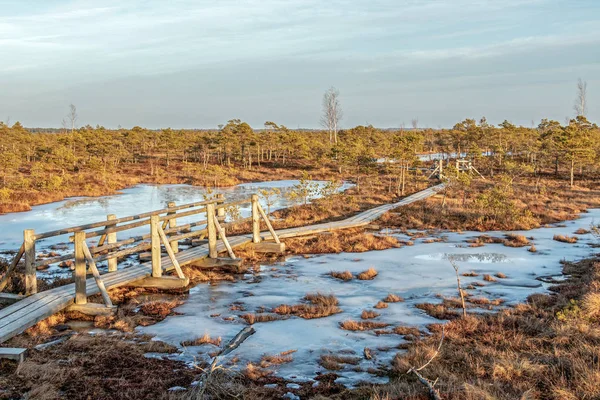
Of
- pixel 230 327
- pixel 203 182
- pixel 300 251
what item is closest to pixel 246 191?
pixel 203 182

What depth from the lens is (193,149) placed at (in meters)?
66.4

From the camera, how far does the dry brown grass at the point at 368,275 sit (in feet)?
38.2

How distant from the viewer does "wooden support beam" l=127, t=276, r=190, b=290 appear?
1029 cm

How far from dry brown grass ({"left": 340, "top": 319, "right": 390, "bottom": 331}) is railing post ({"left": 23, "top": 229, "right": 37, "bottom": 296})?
18.2 feet

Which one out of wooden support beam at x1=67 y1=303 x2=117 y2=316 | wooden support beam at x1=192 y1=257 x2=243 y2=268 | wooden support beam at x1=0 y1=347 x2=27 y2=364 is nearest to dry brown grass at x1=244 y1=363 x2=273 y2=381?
wooden support beam at x1=0 y1=347 x2=27 y2=364

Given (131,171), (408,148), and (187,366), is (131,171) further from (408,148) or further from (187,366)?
(187,366)

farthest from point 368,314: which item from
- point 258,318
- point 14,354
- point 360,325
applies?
point 14,354

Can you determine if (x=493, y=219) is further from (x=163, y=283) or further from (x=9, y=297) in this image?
(x=9, y=297)

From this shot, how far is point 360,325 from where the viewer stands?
8.04 m

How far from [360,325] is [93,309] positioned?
4.65m

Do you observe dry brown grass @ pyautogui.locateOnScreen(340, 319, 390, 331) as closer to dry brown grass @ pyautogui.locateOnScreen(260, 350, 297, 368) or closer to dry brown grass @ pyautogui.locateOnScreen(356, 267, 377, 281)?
dry brown grass @ pyautogui.locateOnScreen(260, 350, 297, 368)

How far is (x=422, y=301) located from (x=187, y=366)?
5033 mm

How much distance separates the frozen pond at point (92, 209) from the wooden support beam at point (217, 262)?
7.42 meters

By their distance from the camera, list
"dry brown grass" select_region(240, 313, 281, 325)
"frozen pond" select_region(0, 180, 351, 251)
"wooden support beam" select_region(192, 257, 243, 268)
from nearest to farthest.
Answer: "dry brown grass" select_region(240, 313, 281, 325)
"wooden support beam" select_region(192, 257, 243, 268)
"frozen pond" select_region(0, 180, 351, 251)
